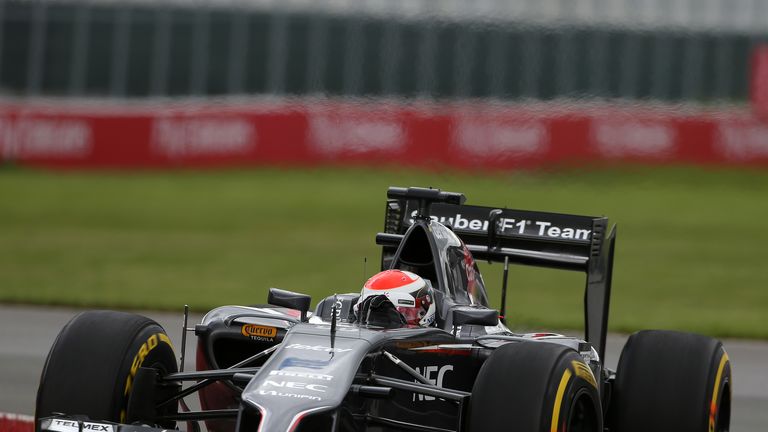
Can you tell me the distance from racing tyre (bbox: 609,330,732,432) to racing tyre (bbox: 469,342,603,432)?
1.32 metres

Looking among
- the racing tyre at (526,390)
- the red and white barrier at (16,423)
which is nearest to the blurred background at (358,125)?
the red and white barrier at (16,423)

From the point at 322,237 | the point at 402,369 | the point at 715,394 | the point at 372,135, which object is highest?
the point at 372,135

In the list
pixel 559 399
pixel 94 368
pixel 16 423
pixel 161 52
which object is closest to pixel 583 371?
pixel 559 399

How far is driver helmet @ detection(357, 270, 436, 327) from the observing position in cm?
719

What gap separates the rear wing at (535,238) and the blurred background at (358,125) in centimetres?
971

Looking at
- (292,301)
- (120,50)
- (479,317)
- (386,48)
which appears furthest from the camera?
(120,50)

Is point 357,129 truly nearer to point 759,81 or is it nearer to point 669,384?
point 759,81

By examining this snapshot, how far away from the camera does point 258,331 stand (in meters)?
7.29

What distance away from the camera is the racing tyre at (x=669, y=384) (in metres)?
7.64

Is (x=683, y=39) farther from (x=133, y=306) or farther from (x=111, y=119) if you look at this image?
(x=133, y=306)

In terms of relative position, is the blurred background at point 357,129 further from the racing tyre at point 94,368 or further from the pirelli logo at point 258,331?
the racing tyre at point 94,368

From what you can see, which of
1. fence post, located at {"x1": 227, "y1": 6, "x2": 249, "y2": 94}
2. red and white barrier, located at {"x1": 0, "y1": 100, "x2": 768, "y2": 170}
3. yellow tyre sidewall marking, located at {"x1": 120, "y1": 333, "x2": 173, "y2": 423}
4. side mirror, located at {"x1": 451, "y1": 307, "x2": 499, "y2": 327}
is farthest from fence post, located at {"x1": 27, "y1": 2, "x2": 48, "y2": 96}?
side mirror, located at {"x1": 451, "y1": 307, "x2": 499, "y2": 327}

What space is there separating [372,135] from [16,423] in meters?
20.3

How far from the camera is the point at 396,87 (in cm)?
3116
